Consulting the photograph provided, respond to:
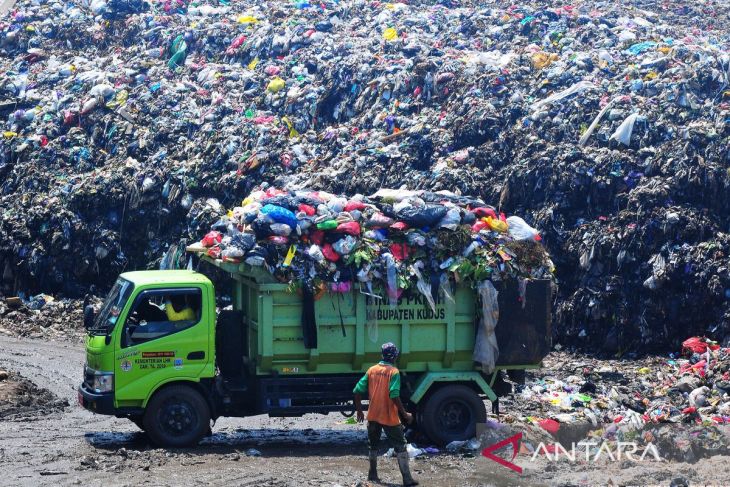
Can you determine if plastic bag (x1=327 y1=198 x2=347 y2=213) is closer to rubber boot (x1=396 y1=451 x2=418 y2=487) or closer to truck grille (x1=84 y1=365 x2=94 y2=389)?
truck grille (x1=84 y1=365 x2=94 y2=389)

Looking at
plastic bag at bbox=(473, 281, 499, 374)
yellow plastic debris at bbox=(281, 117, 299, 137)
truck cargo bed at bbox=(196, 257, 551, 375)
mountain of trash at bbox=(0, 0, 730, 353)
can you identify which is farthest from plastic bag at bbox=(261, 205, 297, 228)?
yellow plastic debris at bbox=(281, 117, 299, 137)

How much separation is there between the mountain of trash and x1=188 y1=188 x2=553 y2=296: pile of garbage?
5.21 m

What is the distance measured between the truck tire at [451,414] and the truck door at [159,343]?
2.34 m

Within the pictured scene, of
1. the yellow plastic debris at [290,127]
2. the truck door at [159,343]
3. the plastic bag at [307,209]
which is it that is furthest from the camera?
the yellow plastic debris at [290,127]

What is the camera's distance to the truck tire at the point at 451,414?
32.6ft

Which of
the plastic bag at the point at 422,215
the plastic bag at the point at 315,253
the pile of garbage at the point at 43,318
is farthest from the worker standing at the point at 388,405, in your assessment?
the pile of garbage at the point at 43,318

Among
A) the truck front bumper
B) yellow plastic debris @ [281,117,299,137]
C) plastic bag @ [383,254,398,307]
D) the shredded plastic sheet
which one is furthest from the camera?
yellow plastic debris @ [281,117,299,137]

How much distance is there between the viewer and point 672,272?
48.5 ft

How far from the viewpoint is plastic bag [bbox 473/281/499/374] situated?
32.4 feet

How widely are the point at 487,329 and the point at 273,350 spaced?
221 cm

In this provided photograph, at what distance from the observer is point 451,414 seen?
10062 mm

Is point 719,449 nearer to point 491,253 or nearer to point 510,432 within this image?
point 510,432

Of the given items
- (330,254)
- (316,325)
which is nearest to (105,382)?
(316,325)

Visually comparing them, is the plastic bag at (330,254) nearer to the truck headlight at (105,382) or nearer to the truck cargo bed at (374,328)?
the truck cargo bed at (374,328)
